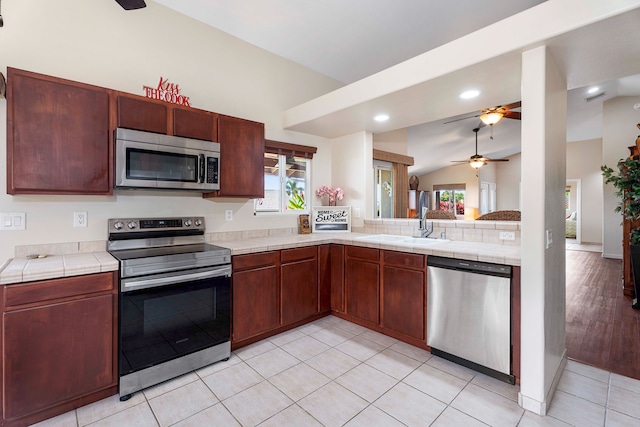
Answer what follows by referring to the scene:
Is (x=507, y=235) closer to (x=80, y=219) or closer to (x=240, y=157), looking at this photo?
(x=240, y=157)

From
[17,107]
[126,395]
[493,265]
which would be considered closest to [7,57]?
[17,107]

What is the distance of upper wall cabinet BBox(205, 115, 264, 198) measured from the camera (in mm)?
2725

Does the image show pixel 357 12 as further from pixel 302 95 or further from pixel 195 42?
pixel 195 42

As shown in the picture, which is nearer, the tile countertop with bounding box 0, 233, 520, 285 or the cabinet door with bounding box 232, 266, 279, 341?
the tile countertop with bounding box 0, 233, 520, 285

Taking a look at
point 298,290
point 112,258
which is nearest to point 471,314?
point 298,290

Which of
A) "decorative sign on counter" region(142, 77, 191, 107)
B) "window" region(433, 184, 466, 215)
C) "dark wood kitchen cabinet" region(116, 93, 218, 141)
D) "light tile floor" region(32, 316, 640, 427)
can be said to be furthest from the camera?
"window" region(433, 184, 466, 215)

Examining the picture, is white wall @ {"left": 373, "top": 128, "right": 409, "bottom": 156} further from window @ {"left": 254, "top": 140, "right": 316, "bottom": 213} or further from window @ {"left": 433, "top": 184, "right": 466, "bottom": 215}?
window @ {"left": 433, "top": 184, "right": 466, "bottom": 215}

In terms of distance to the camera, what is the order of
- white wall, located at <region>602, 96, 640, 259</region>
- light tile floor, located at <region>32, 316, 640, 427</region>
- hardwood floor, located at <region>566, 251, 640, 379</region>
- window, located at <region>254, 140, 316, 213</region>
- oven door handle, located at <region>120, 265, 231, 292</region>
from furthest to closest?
white wall, located at <region>602, 96, 640, 259</region> → window, located at <region>254, 140, 316, 213</region> → hardwood floor, located at <region>566, 251, 640, 379</region> → oven door handle, located at <region>120, 265, 231, 292</region> → light tile floor, located at <region>32, 316, 640, 427</region>

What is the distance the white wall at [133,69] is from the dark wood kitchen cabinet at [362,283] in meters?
0.98

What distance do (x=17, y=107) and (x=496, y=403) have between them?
3.44m

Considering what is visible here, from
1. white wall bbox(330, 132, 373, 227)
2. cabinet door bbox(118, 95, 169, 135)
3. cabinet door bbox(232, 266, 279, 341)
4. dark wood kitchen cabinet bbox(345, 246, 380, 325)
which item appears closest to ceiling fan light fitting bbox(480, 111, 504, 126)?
white wall bbox(330, 132, 373, 227)

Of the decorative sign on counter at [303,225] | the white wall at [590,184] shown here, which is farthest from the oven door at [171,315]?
the white wall at [590,184]

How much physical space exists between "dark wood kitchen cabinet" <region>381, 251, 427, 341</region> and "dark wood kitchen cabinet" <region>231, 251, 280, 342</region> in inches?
39.7

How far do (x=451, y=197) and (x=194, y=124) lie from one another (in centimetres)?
1053
